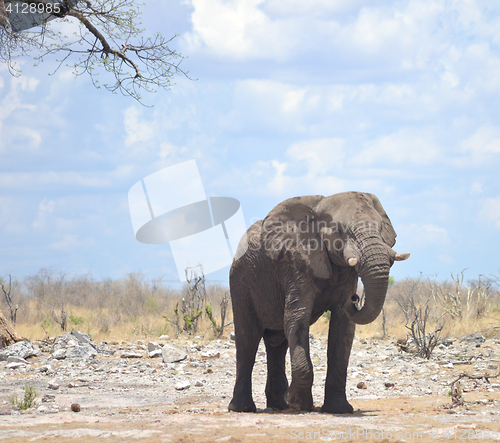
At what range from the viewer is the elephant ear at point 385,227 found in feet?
24.1

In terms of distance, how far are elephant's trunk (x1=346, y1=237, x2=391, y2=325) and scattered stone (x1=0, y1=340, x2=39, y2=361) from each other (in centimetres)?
1010

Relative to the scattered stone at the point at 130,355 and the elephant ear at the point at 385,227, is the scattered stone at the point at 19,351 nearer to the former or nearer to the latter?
the scattered stone at the point at 130,355

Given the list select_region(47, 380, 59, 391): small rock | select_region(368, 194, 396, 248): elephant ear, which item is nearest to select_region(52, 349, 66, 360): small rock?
select_region(47, 380, 59, 391): small rock

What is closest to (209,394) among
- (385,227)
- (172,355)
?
(172,355)

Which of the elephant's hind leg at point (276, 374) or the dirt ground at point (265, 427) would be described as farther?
the elephant's hind leg at point (276, 374)

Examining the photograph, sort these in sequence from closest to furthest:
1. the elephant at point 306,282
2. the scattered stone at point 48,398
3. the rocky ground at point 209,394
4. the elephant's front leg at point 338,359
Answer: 1. the rocky ground at point 209,394
2. the elephant at point 306,282
3. the elephant's front leg at point 338,359
4. the scattered stone at point 48,398

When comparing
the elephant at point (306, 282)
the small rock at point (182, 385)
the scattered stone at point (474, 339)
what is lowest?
the small rock at point (182, 385)

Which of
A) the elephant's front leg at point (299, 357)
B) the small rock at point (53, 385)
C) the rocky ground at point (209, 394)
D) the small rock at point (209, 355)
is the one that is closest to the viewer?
the rocky ground at point (209, 394)

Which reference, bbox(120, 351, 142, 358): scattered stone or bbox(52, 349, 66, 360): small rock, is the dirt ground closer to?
bbox(52, 349, 66, 360): small rock

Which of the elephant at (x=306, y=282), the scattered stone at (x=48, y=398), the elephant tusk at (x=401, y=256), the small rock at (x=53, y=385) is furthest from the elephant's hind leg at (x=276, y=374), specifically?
the small rock at (x=53, y=385)

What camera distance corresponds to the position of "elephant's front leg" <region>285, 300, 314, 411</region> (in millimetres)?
7445

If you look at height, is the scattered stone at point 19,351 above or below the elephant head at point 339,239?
below

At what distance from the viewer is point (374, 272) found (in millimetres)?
6617

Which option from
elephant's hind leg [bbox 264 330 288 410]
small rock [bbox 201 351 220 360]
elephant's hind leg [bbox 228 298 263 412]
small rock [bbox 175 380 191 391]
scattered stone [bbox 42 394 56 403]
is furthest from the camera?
small rock [bbox 201 351 220 360]
